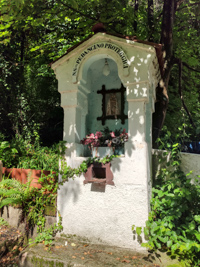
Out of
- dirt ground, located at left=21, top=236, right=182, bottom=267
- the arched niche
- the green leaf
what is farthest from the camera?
the arched niche

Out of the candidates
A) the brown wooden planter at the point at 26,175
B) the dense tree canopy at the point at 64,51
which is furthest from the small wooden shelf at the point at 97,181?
the dense tree canopy at the point at 64,51

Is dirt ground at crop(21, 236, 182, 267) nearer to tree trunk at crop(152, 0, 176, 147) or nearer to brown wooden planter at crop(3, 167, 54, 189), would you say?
brown wooden planter at crop(3, 167, 54, 189)

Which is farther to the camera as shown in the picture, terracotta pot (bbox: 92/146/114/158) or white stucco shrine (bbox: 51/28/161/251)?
terracotta pot (bbox: 92/146/114/158)

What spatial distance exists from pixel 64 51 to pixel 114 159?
5416 millimetres

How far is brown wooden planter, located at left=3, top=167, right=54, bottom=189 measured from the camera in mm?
4480

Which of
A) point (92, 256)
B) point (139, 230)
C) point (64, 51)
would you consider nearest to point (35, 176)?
point (92, 256)

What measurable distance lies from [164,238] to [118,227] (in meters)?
0.73

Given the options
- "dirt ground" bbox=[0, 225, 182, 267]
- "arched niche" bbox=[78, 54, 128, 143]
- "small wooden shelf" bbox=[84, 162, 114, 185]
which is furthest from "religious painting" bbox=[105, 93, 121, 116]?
"dirt ground" bbox=[0, 225, 182, 267]

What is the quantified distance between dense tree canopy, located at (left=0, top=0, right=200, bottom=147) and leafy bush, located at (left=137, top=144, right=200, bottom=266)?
2.42 meters

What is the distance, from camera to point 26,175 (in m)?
4.78

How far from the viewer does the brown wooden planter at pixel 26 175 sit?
14.7ft

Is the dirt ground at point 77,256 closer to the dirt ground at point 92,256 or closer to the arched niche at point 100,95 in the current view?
the dirt ground at point 92,256

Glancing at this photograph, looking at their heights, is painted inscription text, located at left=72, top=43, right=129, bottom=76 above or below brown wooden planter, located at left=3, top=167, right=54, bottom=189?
above

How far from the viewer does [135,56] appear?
3611 millimetres
